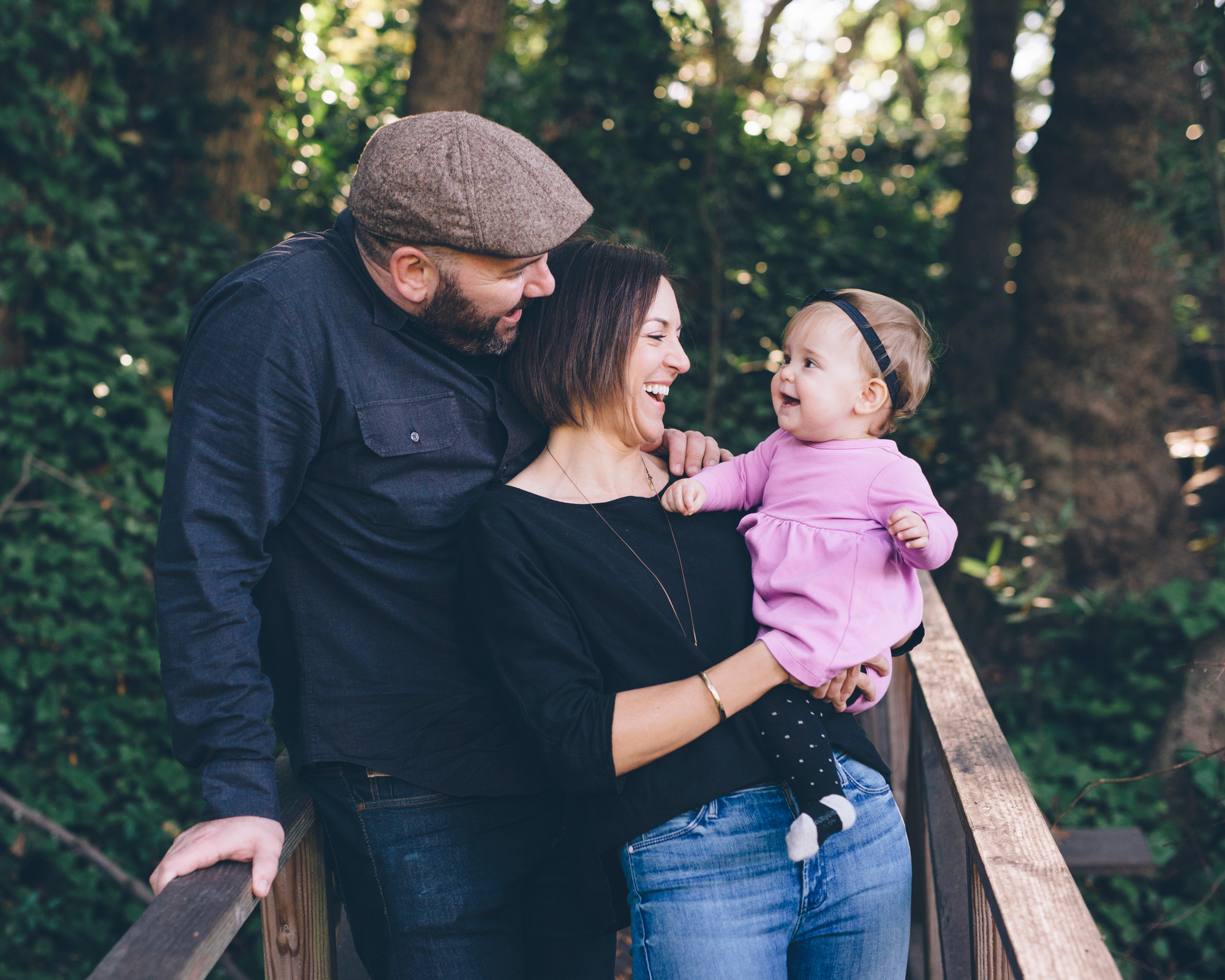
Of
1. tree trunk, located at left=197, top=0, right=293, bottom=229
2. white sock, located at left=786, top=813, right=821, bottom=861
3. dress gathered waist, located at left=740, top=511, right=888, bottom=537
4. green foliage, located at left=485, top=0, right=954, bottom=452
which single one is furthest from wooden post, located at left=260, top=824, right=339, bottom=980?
tree trunk, located at left=197, top=0, right=293, bottom=229

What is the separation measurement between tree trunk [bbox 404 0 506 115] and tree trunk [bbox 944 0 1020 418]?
2996 millimetres

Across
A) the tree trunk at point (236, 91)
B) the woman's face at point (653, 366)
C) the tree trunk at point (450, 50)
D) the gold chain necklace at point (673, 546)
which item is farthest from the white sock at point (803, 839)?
the tree trunk at point (236, 91)

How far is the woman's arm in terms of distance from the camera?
55.6 inches

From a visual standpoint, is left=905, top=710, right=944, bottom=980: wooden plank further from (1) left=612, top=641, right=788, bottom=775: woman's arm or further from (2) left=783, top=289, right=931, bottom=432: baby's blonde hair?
(2) left=783, top=289, right=931, bottom=432: baby's blonde hair

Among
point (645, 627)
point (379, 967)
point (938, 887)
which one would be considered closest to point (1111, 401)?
point (938, 887)

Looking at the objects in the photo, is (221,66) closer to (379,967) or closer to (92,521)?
(92,521)

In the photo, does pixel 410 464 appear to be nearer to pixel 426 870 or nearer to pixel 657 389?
pixel 657 389

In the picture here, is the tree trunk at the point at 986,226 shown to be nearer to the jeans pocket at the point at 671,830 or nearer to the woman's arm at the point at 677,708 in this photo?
the woman's arm at the point at 677,708

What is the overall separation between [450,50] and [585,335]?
2.68 meters

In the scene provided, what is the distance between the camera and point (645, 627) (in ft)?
5.08

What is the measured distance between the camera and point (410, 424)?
5.32 feet

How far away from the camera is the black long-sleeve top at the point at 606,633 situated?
142 cm

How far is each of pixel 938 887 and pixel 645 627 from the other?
3.41 feet

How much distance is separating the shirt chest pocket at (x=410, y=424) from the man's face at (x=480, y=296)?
0.12 m
